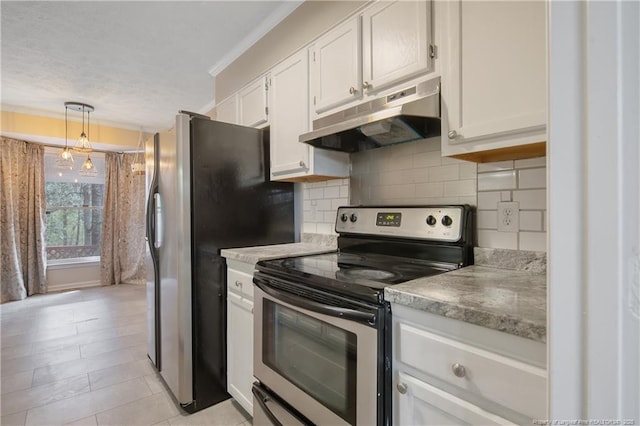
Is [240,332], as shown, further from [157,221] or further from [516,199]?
[516,199]

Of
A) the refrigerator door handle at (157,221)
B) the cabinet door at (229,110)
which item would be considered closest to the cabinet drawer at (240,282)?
the refrigerator door handle at (157,221)

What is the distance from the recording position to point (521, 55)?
1.04 metres

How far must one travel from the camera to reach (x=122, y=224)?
16.8 feet

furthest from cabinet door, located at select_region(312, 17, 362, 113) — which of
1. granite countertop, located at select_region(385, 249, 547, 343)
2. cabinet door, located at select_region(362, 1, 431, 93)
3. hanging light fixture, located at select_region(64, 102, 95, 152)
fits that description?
hanging light fixture, located at select_region(64, 102, 95, 152)

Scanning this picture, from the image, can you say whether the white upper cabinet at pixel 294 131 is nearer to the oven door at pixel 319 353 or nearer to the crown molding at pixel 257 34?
the crown molding at pixel 257 34

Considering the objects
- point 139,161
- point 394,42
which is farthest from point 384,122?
point 139,161

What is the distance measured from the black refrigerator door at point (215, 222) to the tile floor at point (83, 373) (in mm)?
243

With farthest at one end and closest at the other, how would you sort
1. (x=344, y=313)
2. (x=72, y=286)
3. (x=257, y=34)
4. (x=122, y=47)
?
1. (x=72, y=286)
2. (x=122, y=47)
3. (x=257, y=34)
4. (x=344, y=313)

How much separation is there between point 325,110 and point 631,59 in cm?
148

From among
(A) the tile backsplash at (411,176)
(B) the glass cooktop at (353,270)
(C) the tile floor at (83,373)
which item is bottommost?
(C) the tile floor at (83,373)

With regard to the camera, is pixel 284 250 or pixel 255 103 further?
pixel 255 103

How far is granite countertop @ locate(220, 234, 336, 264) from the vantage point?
1.70 meters

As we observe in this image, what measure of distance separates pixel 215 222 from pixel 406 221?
113 centimetres

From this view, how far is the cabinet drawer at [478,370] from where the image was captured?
0.71 meters
